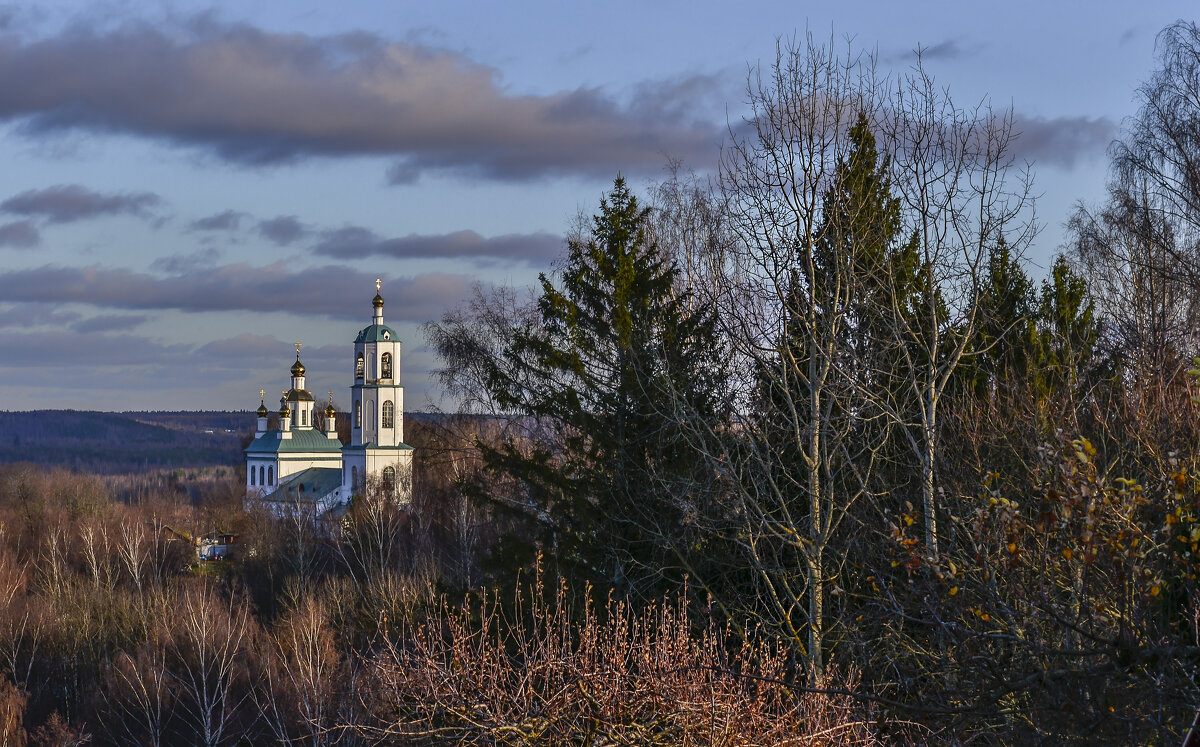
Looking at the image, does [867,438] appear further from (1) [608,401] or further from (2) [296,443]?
(2) [296,443]

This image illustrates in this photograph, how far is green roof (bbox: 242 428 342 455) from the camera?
302 feet

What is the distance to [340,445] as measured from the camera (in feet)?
317

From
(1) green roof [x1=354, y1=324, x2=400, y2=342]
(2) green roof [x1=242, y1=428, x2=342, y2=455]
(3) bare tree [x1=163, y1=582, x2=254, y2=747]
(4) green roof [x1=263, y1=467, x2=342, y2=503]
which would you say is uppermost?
(1) green roof [x1=354, y1=324, x2=400, y2=342]

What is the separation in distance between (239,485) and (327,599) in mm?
58422

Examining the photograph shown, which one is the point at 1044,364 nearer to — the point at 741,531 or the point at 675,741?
the point at 741,531

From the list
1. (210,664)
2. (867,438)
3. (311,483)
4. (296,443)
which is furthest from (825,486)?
(296,443)

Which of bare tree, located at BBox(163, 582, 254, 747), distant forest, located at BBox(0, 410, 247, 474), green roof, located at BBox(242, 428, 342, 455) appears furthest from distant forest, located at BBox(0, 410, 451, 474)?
bare tree, located at BBox(163, 582, 254, 747)

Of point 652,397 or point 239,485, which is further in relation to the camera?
point 239,485

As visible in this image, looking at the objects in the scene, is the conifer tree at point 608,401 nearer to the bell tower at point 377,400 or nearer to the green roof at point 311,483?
the bell tower at point 377,400

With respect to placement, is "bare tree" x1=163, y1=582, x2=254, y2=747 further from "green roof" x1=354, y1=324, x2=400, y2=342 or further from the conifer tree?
"green roof" x1=354, y1=324, x2=400, y2=342

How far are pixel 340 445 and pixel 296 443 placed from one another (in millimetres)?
4643

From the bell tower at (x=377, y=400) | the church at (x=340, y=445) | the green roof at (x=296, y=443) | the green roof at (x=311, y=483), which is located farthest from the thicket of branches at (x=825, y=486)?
the green roof at (x=296, y=443)

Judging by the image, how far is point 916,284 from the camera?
14.8 meters

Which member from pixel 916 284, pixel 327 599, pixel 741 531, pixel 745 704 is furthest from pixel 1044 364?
pixel 327 599
